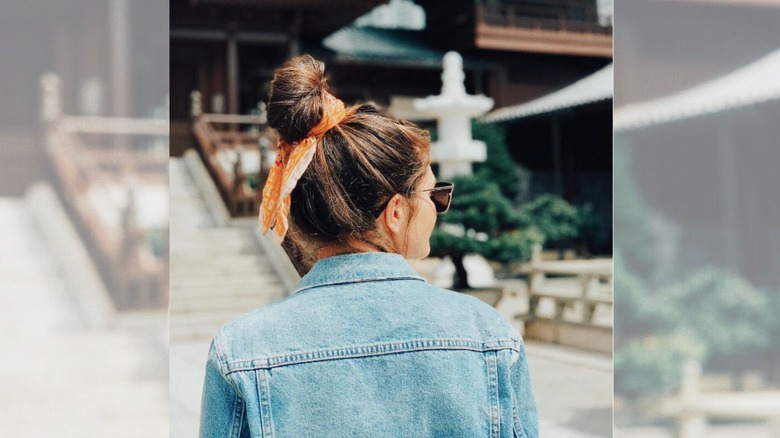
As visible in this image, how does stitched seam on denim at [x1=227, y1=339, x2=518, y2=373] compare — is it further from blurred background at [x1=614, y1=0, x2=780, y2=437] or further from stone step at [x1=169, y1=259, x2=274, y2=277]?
stone step at [x1=169, y1=259, x2=274, y2=277]

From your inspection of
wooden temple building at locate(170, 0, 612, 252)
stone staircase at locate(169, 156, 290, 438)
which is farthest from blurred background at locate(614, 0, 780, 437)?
wooden temple building at locate(170, 0, 612, 252)

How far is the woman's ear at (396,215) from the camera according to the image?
784 mm

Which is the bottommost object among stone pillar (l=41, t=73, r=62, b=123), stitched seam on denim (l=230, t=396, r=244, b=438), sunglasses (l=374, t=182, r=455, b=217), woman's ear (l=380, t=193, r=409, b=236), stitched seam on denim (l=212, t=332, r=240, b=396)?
stitched seam on denim (l=230, t=396, r=244, b=438)

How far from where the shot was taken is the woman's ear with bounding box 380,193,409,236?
0.78 metres

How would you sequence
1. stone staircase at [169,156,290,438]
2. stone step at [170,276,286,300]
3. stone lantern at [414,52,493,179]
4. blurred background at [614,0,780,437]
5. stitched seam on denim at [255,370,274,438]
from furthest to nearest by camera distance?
stone lantern at [414,52,493,179]
stone step at [170,276,286,300]
stone staircase at [169,156,290,438]
blurred background at [614,0,780,437]
stitched seam on denim at [255,370,274,438]

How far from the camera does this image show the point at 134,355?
84.4 inches

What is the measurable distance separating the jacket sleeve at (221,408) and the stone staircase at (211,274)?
4861 millimetres

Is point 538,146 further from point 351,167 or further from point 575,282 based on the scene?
point 351,167

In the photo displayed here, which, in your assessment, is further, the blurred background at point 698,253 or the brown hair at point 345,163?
the blurred background at point 698,253

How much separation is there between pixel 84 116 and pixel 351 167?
85.2 inches

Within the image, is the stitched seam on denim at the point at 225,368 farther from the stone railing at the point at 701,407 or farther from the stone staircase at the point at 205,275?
the stone staircase at the point at 205,275

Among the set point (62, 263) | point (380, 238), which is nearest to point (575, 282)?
point (62, 263)

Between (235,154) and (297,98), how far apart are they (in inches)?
322

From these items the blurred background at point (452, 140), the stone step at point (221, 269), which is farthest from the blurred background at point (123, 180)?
the stone step at point (221, 269)
